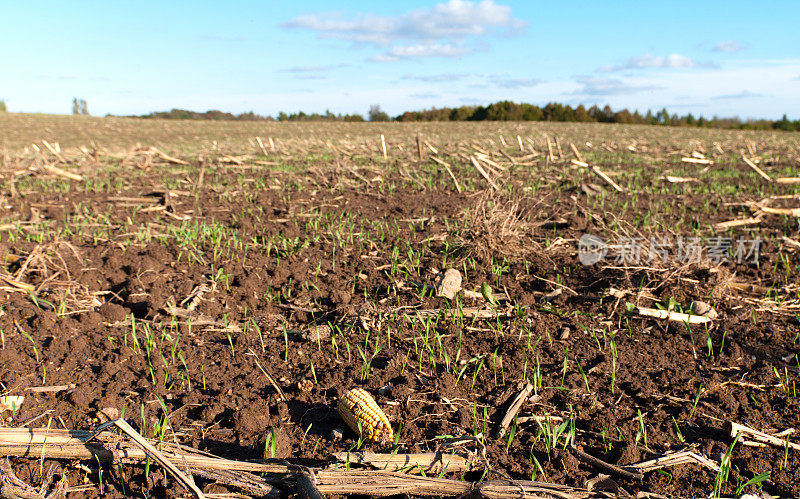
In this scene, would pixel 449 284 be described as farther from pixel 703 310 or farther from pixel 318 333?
pixel 703 310

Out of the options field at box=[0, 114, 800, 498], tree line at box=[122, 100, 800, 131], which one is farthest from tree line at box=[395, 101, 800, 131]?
field at box=[0, 114, 800, 498]

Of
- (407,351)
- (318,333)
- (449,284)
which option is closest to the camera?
(407,351)

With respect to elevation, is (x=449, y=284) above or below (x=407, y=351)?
above

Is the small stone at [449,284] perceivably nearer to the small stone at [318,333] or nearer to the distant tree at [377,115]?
the small stone at [318,333]

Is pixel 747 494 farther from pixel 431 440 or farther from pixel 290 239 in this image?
pixel 290 239

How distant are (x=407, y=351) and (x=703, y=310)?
Result: 231 centimetres

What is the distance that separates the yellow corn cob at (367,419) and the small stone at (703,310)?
8.70ft

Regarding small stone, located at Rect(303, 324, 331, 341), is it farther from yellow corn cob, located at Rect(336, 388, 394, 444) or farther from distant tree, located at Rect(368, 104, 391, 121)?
distant tree, located at Rect(368, 104, 391, 121)

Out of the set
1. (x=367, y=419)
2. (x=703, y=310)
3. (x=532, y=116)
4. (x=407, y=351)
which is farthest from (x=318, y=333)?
(x=532, y=116)

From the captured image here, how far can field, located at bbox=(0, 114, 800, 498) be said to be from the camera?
2.34 meters

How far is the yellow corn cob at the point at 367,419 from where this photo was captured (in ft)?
8.18

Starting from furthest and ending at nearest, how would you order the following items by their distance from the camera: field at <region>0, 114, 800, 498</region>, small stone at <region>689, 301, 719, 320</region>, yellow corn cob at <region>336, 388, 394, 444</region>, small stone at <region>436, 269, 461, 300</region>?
small stone at <region>436, 269, 461, 300</region>
small stone at <region>689, 301, 719, 320</region>
yellow corn cob at <region>336, 388, 394, 444</region>
field at <region>0, 114, 800, 498</region>

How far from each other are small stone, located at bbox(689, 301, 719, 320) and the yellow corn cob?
265 centimetres

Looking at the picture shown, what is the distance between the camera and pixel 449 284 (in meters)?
4.28
